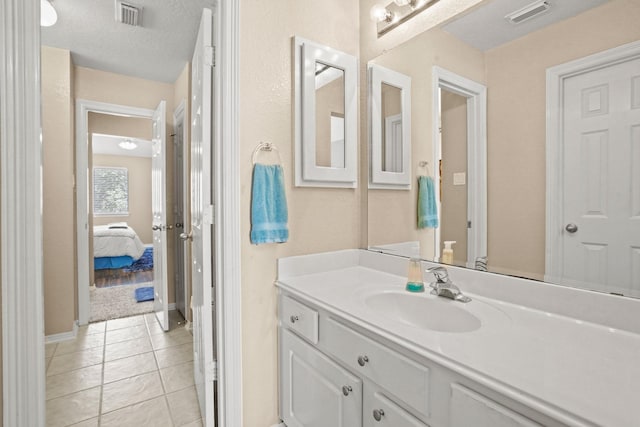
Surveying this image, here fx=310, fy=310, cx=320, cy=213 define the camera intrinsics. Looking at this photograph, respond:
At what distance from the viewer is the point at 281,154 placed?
159cm

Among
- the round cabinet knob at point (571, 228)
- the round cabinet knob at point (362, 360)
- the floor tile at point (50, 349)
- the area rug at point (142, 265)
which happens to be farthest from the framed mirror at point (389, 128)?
the area rug at point (142, 265)

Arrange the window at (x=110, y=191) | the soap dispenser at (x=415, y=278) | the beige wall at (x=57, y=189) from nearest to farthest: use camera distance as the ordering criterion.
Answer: the soap dispenser at (x=415, y=278)
the beige wall at (x=57, y=189)
the window at (x=110, y=191)

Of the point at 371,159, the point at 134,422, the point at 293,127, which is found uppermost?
the point at 293,127

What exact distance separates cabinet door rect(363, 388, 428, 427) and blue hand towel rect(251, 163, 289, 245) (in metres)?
0.79

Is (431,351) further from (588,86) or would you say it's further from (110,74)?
(110,74)

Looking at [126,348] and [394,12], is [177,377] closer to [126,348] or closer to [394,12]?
[126,348]

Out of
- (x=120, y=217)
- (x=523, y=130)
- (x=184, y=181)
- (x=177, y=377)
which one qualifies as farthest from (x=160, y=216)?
(x=120, y=217)

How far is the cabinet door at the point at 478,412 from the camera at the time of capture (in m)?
0.65

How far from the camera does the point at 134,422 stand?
5.75 feet

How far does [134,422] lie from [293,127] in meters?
1.87

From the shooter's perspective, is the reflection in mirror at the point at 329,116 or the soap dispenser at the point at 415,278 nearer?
the soap dispenser at the point at 415,278

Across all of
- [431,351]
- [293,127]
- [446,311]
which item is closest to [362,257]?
[446,311]

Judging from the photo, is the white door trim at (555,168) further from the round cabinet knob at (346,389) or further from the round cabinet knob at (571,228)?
the round cabinet knob at (346,389)

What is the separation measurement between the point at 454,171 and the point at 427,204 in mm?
218
